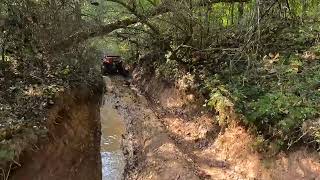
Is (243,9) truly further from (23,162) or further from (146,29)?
(23,162)

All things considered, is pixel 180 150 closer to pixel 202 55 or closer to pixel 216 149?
pixel 216 149

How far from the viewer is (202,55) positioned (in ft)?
55.9

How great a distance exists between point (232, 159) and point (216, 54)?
6.43m

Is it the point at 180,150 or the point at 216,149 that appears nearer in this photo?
the point at 216,149

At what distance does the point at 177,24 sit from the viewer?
15.9 m

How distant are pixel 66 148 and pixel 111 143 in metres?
3.18

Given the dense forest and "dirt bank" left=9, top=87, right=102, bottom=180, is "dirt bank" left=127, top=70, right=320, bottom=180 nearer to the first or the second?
the dense forest

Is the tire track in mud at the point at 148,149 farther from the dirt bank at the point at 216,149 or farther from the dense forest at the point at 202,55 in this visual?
the dense forest at the point at 202,55

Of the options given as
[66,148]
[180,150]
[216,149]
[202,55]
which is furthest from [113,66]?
[216,149]

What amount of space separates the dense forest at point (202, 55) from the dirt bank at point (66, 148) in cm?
51

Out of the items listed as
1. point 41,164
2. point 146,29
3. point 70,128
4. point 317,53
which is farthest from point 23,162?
point 146,29

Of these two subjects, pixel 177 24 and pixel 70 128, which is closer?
pixel 70 128

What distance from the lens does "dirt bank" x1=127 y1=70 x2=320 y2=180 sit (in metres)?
8.88

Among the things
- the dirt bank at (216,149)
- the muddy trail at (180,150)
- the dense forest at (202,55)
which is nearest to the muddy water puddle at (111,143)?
the muddy trail at (180,150)
